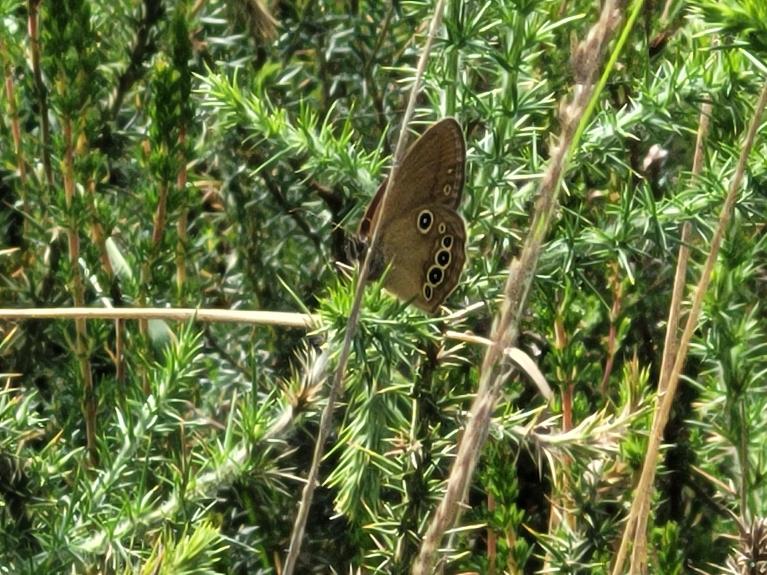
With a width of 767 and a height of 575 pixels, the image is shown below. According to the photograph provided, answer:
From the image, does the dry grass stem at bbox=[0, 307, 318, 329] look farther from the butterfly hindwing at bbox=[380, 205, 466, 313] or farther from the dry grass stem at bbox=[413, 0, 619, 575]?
the dry grass stem at bbox=[413, 0, 619, 575]

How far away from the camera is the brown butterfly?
58.9 inches

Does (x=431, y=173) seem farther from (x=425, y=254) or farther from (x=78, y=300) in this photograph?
(x=78, y=300)

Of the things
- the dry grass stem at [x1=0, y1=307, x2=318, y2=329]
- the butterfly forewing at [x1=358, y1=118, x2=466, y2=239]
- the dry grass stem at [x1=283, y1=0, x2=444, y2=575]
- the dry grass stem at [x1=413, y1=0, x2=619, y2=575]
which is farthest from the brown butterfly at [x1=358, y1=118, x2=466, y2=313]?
the dry grass stem at [x1=413, y1=0, x2=619, y2=575]

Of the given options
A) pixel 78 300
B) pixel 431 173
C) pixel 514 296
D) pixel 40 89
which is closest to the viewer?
pixel 514 296

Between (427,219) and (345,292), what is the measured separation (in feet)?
0.85

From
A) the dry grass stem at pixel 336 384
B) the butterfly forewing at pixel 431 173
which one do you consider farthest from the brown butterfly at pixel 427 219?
the dry grass stem at pixel 336 384

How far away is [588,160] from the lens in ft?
5.49

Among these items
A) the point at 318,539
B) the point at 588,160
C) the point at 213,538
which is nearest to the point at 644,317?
the point at 588,160

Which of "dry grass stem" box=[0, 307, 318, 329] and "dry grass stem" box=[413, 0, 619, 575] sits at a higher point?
"dry grass stem" box=[413, 0, 619, 575]

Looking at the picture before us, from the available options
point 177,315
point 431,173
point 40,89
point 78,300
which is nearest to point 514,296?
point 431,173

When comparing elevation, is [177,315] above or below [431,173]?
below

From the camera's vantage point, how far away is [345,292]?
1.38m

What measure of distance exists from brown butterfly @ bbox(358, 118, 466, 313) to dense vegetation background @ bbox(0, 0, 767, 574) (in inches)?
2.1

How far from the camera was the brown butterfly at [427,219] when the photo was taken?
150 cm
